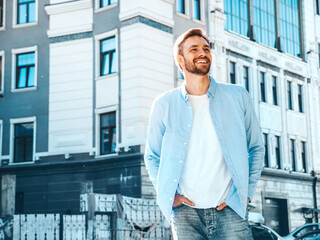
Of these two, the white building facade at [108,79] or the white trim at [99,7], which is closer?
the white building facade at [108,79]

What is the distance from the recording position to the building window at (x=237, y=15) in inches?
1080

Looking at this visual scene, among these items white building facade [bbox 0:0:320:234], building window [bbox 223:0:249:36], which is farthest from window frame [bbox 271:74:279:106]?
building window [bbox 223:0:249:36]

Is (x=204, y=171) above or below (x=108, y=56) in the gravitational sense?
below

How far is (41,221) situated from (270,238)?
6903 mm

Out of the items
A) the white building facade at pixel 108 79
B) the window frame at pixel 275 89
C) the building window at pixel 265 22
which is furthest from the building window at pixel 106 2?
the window frame at pixel 275 89

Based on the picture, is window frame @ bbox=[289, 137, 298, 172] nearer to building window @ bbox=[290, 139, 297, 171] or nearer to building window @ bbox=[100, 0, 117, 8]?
building window @ bbox=[290, 139, 297, 171]

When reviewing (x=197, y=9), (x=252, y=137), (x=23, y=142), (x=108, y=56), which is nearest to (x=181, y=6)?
(x=197, y=9)

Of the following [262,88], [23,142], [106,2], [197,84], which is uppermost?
[106,2]

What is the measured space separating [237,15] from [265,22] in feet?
9.69

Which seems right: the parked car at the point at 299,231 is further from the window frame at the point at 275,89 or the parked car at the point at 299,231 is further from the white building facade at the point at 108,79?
the window frame at the point at 275,89

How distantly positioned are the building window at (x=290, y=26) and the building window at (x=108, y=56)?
12.8 metres

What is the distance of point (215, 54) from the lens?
25.6 metres

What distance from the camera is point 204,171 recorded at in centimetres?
314

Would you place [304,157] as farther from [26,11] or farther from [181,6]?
[26,11]
